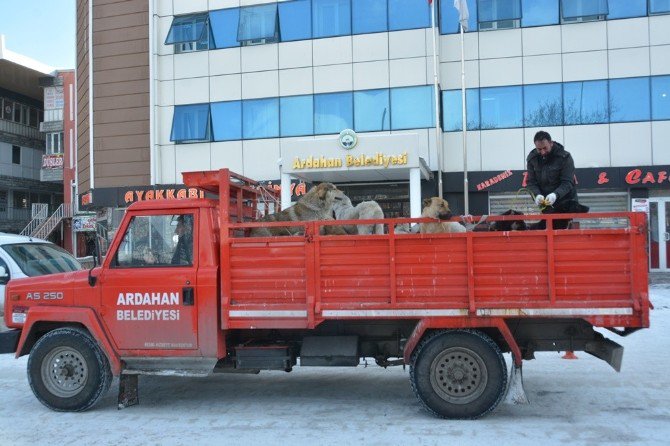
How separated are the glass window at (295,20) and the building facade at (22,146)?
2365 centimetres

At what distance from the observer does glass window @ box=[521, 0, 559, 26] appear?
66.9ft

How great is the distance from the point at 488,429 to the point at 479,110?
1725 cm

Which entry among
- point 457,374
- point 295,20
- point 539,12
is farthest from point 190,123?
point 457,374

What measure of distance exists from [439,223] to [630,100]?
55.6 ft

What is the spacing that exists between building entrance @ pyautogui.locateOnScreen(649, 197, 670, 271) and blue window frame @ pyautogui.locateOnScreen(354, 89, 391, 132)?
962cm

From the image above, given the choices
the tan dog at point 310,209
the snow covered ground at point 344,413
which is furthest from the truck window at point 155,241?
the snow covered ground at point 344,413

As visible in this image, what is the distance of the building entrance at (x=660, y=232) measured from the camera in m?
20.1

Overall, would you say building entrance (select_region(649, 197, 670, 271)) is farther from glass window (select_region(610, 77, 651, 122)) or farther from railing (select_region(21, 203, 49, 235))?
railing (select_region(21, 203, 49, 235))

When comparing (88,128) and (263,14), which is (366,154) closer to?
(263,14)

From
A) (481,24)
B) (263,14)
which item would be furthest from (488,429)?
(263,14)

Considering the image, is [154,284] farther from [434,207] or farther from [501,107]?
[501,107]

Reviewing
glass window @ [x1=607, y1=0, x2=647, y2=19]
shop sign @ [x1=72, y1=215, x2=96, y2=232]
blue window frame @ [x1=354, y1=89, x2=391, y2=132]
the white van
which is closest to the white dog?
the white van

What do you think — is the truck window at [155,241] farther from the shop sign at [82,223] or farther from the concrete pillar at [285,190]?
the shop sign at [82,223]

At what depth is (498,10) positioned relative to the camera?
820 inches
